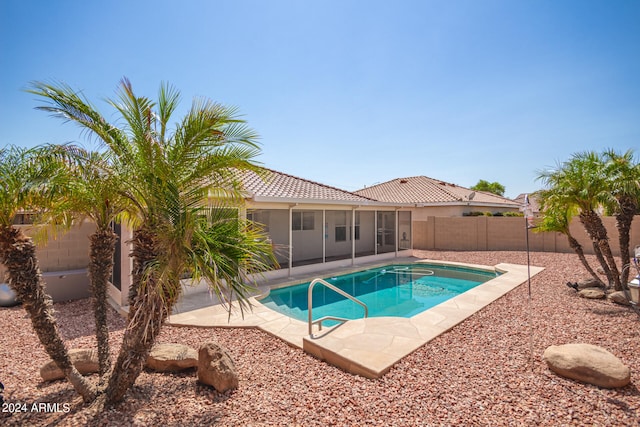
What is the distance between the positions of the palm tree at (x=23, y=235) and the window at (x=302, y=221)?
12.1 meters

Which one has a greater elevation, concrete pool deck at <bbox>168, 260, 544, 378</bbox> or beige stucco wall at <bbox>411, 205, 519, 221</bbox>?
beige stucco wall at <bbox>411, 205, 519, 221</bbox>

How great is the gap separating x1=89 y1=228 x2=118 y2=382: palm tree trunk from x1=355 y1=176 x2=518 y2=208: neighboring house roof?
19459mm

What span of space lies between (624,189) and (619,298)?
2.88 metres

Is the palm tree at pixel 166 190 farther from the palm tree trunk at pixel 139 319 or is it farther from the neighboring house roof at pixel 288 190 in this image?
the neighboring house roof at pixel 288 190

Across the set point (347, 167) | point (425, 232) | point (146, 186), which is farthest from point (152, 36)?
point (347, 167)

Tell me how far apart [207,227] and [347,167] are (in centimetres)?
2612

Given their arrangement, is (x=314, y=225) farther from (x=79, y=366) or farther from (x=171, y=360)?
(x=79, y=366)

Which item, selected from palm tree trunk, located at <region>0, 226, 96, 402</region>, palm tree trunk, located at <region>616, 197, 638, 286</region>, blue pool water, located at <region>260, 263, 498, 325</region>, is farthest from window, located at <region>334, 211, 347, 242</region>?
palm tree trunk, located at <region>0, 226, 96, 402</region>

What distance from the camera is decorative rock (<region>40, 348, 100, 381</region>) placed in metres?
4.32

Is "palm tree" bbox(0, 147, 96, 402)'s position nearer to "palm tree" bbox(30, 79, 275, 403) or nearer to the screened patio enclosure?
"palm tree" bbox(30, 79, 275, 403)

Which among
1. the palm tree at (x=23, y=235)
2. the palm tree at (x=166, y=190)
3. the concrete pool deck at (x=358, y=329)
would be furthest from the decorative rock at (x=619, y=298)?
the palm tree at (x=23, y=235)

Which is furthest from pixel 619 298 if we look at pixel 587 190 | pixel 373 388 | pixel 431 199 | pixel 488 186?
pixel 488 186

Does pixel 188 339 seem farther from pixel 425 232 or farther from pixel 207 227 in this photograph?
pixel 425 232

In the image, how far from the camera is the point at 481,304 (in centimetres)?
824
